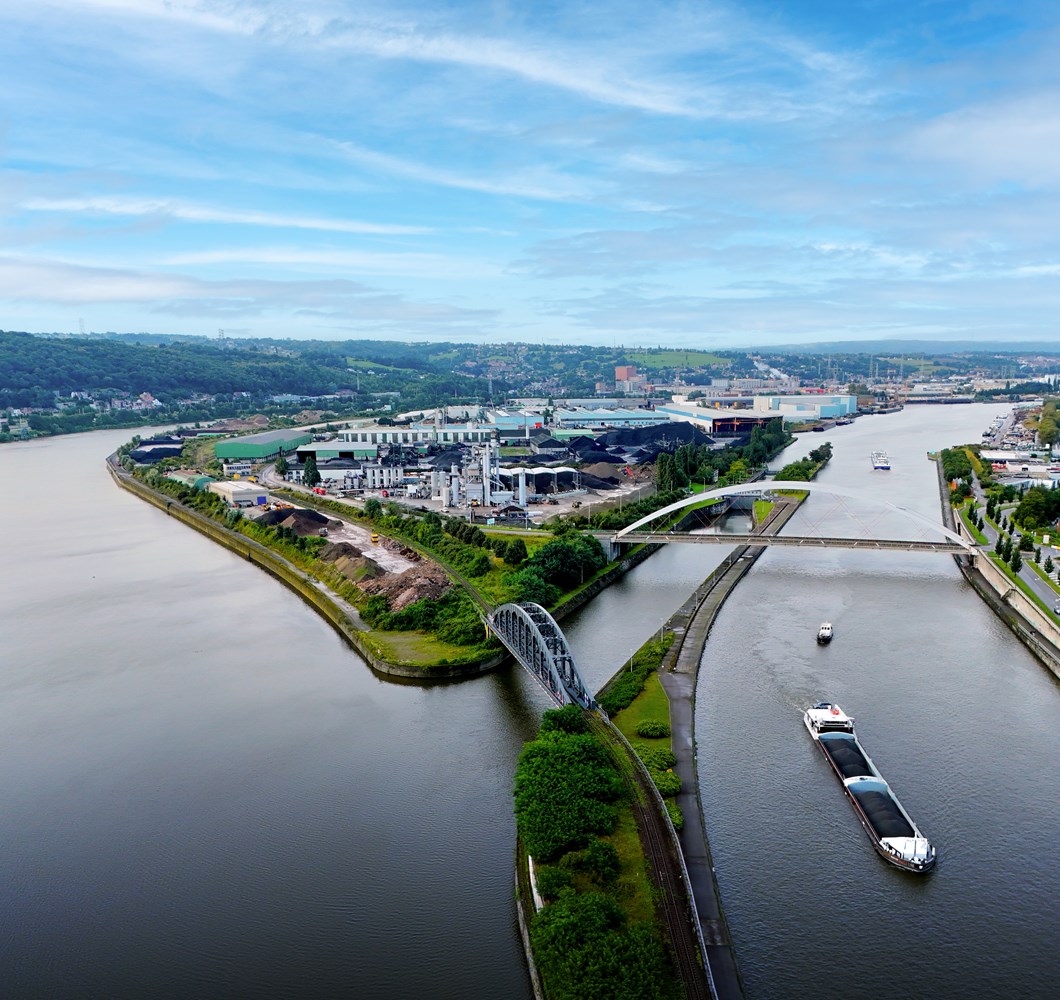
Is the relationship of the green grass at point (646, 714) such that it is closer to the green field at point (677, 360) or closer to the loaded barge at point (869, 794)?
the loaded barge at point (869, 794)

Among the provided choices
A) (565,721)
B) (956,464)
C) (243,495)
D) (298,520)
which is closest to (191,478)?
(243,495)

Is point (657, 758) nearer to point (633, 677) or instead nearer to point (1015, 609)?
point (633, 677)

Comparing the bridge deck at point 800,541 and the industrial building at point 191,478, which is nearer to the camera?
the bridge deck at point 800,541

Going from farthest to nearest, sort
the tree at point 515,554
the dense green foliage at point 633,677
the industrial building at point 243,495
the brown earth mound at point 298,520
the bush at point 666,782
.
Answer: the industrial building at point 243,495, the brown earth mound at point 298,520, the tree at point 515,554, the dense green foliage at point 633,677, the bush at point 666,782

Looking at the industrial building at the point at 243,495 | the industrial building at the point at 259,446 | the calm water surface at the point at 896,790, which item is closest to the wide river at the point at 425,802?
Result: the calm water surface at the point at 896,790

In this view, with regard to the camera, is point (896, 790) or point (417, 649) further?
point (417, 649)
